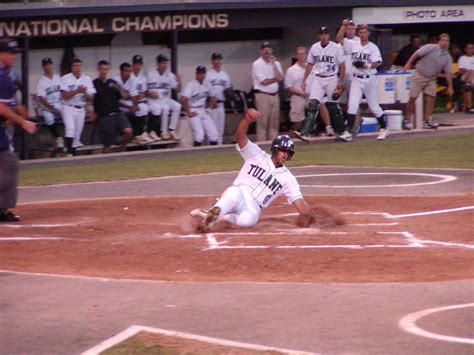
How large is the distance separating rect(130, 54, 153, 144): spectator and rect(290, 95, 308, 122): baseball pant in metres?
2.86

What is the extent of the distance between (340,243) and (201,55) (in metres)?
12.3

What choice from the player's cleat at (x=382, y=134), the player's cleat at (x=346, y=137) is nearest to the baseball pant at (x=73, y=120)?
the player's cleat at (x=346, y=137)

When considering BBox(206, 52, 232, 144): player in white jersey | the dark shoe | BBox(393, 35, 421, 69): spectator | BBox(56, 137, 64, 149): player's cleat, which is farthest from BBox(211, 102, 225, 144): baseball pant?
the dark shoe

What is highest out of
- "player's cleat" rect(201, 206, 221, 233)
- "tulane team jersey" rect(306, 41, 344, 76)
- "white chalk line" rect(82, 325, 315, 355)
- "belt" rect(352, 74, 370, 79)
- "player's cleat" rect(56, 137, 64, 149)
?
"tulane team jersey" rect(306, 41, 344, 76)

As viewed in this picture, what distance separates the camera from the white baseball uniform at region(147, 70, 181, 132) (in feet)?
62.2

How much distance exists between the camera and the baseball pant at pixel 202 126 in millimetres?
19234

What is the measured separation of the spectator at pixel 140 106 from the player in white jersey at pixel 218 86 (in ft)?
4.16

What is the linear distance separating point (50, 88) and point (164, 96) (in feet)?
7.38

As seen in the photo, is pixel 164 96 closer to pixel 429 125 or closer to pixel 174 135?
pixel 174 135

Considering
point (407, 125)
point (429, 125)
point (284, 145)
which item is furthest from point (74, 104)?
point (284, 145)

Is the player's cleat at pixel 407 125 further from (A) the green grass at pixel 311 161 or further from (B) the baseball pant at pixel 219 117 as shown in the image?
(B) the baseball pant at pixel 219 117

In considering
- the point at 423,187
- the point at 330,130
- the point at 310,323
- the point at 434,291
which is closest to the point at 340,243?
the point at 434,291

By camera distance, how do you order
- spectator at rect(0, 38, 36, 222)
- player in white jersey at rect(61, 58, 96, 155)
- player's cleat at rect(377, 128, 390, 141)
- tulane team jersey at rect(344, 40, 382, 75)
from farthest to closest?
player's cleat at rect(377, 128, 390, 141) < tulane team jersey at rect(344, 40, 382, 75) < player in white jersey at rect(61, 58, 96, 155) < spectator at rect(0, 38, 36, 222)

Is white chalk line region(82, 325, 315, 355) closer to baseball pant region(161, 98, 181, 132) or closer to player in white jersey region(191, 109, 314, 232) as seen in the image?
player in white jersey region(191, 109, 314, 232)
